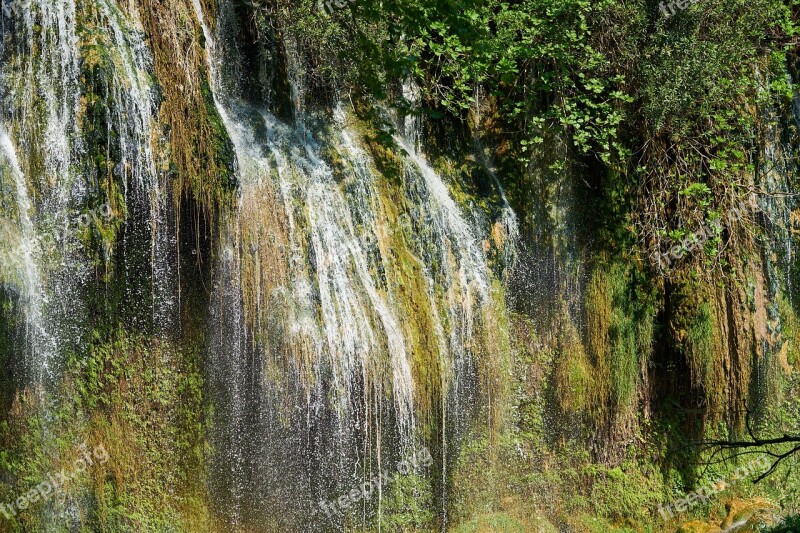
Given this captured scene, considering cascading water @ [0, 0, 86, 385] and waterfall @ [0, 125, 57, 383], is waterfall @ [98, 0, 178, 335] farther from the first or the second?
waterfall @ [0, 125, 57, 383]

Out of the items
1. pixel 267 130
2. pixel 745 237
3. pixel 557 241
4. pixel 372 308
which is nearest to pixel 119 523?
pixel 372 308

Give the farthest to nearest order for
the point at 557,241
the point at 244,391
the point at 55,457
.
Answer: the point at 557,241, the point at 244,391, the point at 55,457

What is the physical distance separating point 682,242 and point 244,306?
14.6 ft

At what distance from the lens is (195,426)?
6.85 meters

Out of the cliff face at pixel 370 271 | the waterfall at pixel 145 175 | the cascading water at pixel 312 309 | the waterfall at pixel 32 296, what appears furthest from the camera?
the cascading water at pixel 312 309

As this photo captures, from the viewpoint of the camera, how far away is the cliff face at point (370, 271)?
668cm

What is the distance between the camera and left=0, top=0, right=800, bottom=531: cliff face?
668 cm

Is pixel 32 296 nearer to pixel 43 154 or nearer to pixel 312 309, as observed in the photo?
pixel 43 154

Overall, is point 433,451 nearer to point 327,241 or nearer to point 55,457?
point 327,241

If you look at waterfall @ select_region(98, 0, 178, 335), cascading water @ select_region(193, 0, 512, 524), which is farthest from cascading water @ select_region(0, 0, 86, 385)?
cascading water @ select_region(193, 0, 512, 524)

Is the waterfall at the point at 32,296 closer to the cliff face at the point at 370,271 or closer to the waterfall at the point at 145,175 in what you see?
the cliff face at the point at 370,271

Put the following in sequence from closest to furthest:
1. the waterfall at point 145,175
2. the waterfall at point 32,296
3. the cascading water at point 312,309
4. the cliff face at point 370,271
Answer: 1. the waterfall at point 32,296
2. the cliff face at point 370,271
3. the waterfall at point 145,175
4. the cascading water at point 312,309

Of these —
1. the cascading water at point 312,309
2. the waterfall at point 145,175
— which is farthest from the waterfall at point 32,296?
the cascading water at point 312,309

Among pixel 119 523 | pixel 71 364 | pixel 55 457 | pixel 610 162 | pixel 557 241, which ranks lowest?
pixel 119 523
